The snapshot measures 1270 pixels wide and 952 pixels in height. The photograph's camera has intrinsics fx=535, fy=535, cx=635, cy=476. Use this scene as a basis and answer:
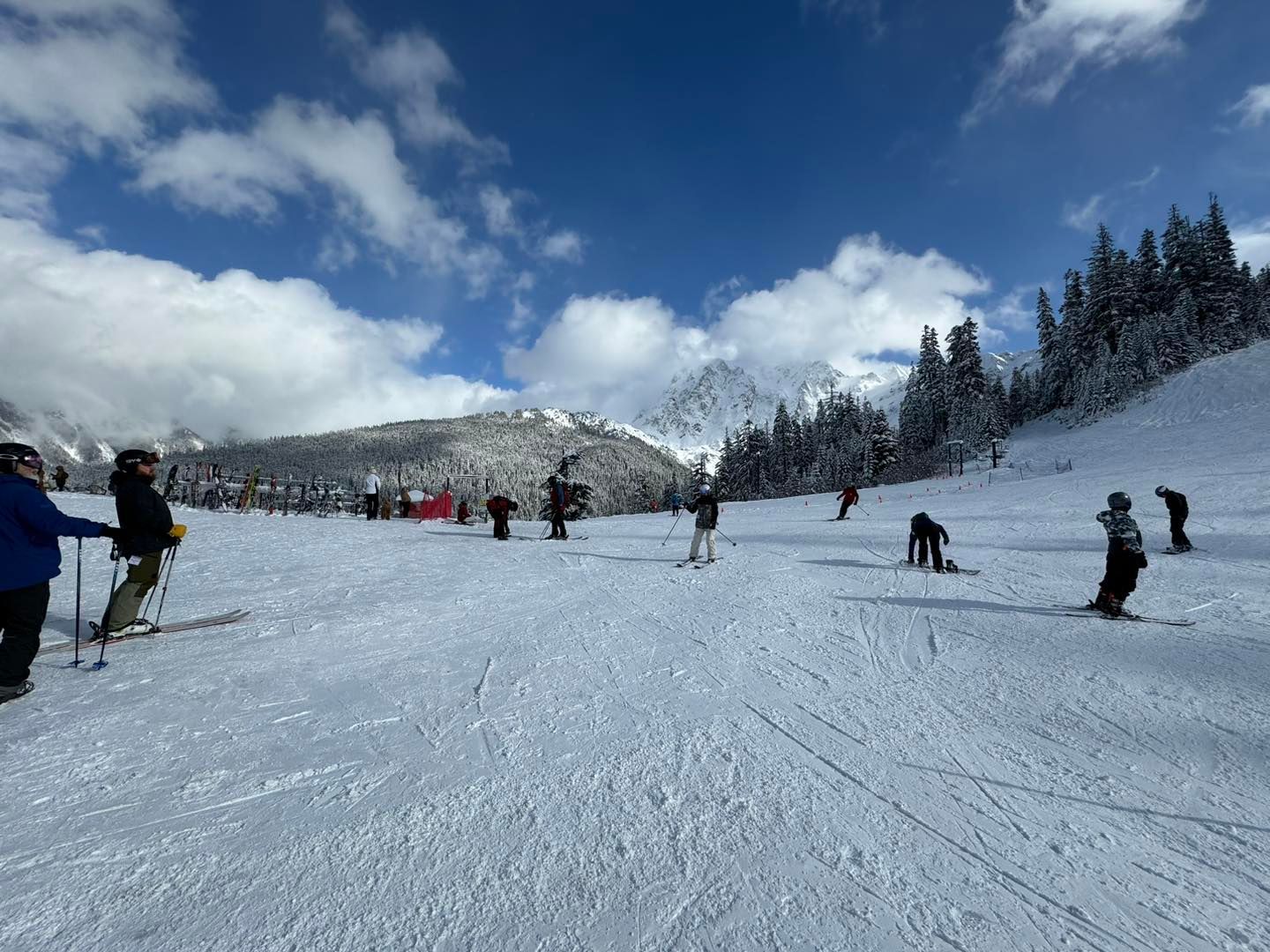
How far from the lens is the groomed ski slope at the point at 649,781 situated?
222cm

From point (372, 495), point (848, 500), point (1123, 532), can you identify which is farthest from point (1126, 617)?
point (372, 495)

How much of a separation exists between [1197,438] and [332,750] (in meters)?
47.6

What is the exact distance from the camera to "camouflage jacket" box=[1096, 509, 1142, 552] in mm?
6773

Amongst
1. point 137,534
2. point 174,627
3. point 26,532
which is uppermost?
point 26,532

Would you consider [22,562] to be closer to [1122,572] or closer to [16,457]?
Result: [16,457]

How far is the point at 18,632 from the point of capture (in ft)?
13.6

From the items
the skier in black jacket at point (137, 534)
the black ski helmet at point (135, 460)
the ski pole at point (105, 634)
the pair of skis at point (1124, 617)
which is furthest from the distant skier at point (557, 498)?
the pair of skis at point (1124, 617)

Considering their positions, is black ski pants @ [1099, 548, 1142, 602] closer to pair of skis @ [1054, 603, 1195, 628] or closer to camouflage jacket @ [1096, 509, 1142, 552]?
camouflage jacket @ [1096, 509, 1142, 552]

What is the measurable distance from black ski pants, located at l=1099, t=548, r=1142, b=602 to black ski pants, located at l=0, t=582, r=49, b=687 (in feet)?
36.0

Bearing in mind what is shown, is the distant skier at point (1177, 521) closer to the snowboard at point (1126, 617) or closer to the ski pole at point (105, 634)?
the snowboard at point (1126, 617)

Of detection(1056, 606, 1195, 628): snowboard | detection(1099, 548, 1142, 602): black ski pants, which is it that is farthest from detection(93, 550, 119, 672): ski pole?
detection(1099, 548, 1142, 602): black ski pants

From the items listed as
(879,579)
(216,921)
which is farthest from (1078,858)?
(879,579)

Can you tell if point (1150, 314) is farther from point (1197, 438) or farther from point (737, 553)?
point (737, 553)

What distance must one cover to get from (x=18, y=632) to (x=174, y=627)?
220 cm
